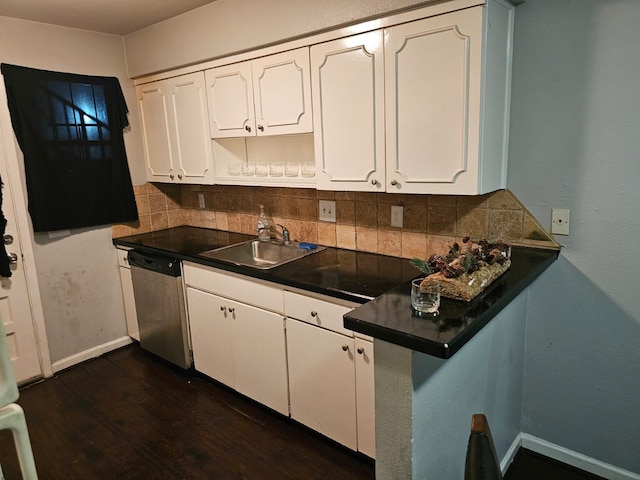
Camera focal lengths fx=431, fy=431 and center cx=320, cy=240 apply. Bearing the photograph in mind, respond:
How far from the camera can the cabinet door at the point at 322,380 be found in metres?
1.98

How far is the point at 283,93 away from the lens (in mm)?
2316

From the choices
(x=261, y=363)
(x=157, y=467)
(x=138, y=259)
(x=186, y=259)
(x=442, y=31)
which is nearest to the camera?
(x=442, y=31)

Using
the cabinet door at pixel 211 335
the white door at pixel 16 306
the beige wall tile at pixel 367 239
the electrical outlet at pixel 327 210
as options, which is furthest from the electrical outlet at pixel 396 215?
the white door at pixel 16 306

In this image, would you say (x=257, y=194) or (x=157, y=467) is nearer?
(x=157, y=467)

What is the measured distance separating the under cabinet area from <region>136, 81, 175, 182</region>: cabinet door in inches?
37.2

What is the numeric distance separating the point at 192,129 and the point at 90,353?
182 cm

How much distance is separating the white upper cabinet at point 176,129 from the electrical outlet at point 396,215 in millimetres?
1285

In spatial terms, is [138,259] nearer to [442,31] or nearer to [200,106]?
[200,106]

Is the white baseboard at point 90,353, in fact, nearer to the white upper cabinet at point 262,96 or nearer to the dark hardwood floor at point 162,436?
the dark hardwood floor at point 162,436

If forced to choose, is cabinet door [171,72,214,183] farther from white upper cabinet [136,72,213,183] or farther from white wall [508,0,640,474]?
white wall [508,0,640,474]

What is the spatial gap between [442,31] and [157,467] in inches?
92.9

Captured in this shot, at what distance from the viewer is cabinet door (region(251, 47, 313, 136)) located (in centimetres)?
222

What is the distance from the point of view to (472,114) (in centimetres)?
173

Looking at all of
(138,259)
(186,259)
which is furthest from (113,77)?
(186,259)
